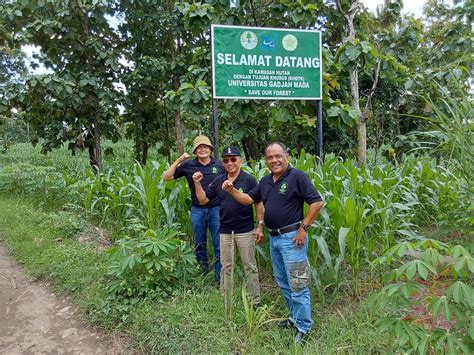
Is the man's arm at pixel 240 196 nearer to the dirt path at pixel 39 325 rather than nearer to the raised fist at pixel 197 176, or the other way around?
the raised fist at pixel 197 176

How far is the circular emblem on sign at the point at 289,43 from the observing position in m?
5.13

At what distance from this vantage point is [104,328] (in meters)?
3.09

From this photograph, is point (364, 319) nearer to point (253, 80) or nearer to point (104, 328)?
point (104, 328)

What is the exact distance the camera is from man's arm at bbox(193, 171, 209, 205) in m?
3.50

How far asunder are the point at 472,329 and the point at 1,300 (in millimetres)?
4023

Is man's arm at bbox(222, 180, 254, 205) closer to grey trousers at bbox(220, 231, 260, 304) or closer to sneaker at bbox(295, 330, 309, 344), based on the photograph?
grey trousers at bbox(220, 231, 260, 304)

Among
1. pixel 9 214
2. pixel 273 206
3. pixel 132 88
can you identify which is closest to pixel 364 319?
pixel 273 206

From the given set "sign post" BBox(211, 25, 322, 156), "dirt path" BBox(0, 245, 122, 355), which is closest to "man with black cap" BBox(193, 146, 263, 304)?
"dirt path" BBox(0, 245, 122, 355)

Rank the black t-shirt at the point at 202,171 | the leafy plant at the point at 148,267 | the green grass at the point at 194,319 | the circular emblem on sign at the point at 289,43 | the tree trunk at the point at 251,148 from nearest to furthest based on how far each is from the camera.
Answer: the green grass at the point at 194,319, the leafy plant at the point at 148,267, the black t-shirt at the point at 202,171, the circular emblem on sign at the point at 289,43, the tree trunk at the point at 251,148

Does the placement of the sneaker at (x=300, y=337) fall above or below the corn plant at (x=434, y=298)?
below

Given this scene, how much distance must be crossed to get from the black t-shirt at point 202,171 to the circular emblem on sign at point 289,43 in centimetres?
230

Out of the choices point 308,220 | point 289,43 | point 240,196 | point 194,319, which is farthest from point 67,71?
point 308,220

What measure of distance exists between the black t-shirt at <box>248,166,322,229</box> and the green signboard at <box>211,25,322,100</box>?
7.71ft

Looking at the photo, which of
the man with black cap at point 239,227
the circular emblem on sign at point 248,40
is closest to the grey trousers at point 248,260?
the man with black cap at point 239,227
